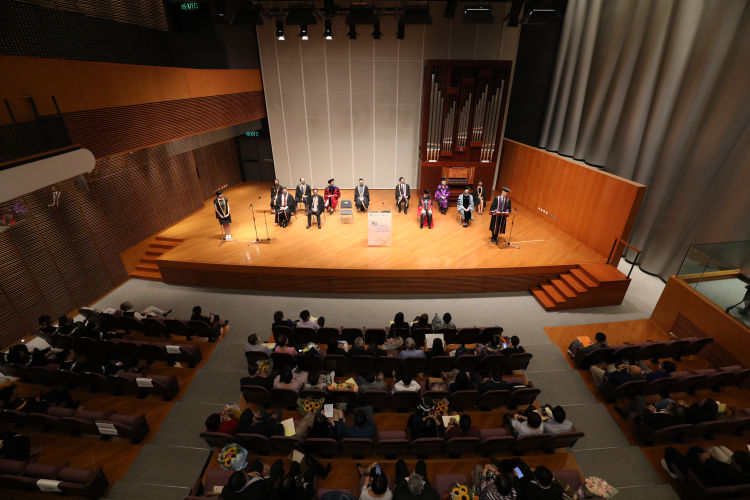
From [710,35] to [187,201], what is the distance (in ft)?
41.2

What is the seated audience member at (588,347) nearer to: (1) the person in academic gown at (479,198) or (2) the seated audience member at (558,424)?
(2) the seated audience member at (558,424)

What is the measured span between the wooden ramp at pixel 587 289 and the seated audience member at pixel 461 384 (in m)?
3.32

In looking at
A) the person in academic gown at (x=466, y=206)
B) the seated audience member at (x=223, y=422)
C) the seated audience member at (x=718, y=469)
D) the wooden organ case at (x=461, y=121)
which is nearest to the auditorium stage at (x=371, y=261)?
the person in academic gown at (x=466, y=206)

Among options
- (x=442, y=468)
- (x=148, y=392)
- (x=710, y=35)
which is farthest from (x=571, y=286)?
(x=148, y=392)

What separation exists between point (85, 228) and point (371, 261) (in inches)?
232

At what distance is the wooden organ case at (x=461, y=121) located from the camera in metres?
9.56

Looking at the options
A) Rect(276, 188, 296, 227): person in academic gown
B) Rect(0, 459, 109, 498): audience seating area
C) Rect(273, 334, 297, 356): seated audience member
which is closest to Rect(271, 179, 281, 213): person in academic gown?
Rect(276, 188, 296, 227): person in academic gown

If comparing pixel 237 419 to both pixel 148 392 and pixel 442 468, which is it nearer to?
pixel 148 392

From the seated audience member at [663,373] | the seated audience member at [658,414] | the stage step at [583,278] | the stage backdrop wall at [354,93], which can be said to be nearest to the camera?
the seated audience member at [658,414]

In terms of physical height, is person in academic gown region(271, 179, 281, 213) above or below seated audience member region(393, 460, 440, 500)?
above

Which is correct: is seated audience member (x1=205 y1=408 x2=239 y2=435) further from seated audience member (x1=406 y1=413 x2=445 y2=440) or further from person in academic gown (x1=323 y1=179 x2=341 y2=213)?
person in academic gown (x1=323 y1=179 x2=341 y2=213)

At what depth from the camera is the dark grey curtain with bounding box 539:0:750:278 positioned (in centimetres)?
618

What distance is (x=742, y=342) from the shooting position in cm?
500

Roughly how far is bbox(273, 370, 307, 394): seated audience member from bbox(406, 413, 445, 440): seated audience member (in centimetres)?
157
